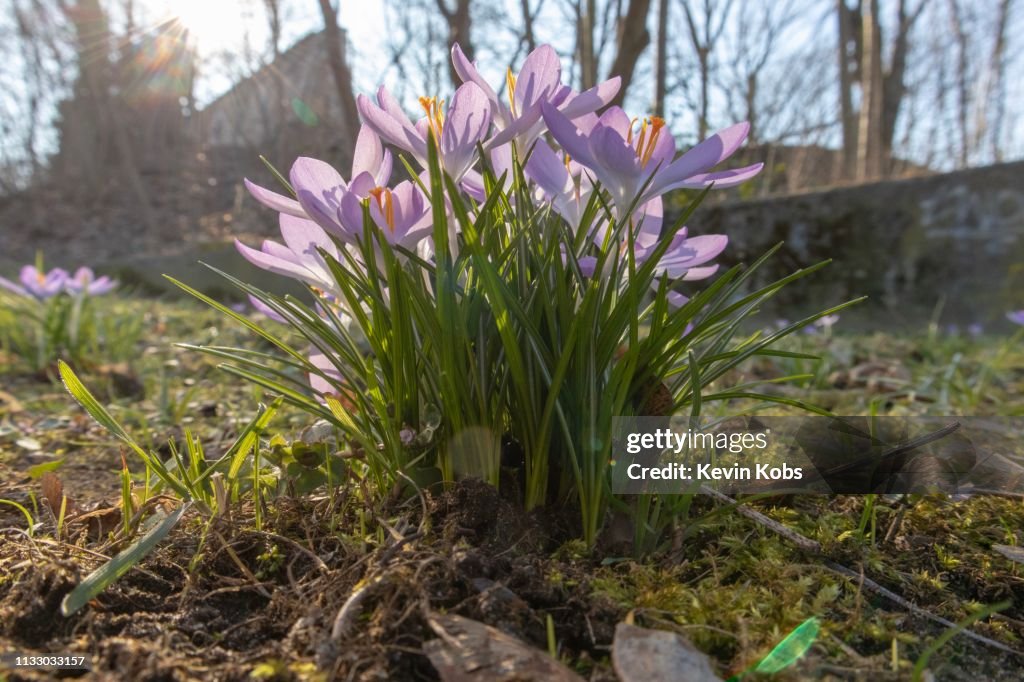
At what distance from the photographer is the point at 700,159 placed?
766 mm

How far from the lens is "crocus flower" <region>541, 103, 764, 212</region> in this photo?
2.42ft

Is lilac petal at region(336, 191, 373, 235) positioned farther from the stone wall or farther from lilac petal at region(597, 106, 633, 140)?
the stone wall

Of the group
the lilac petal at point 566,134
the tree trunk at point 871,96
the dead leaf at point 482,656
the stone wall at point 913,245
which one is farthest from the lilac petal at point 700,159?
the tree trunk at point 871,96

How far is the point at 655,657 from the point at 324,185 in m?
0.62

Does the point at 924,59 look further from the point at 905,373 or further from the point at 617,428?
the point at 617,428

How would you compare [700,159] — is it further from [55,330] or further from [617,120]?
[55,330]

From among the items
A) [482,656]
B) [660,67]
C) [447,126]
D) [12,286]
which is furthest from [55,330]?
[660,67]

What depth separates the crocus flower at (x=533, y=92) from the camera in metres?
0.81

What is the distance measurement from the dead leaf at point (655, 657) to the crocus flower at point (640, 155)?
1.50 ft

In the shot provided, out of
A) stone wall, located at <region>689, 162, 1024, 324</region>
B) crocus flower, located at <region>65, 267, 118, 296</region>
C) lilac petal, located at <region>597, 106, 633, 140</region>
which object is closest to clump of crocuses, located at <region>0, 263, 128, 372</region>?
crocus flower, located at <region>65, 267, 118, 296</region>

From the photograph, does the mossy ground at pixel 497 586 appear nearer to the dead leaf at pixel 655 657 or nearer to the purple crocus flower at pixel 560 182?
the dead leaf at pixel 655 657

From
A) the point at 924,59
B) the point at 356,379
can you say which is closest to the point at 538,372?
the point at 356,379

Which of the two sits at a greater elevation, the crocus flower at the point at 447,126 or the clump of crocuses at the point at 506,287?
the crocus flower at the point at 447,126

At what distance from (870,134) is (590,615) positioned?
6.82 meters
